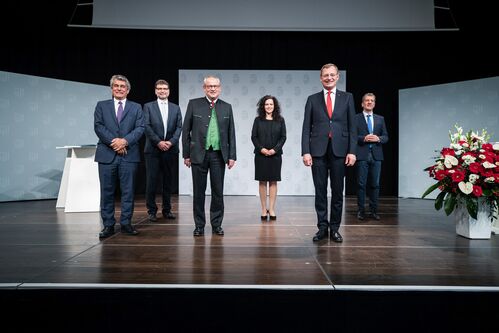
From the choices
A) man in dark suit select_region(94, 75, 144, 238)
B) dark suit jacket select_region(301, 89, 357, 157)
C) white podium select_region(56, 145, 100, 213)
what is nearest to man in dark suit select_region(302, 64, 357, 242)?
dark suit jacket select_region(301, 89, 357, 157)

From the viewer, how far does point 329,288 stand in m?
2.22

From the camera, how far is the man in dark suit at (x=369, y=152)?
5207mm

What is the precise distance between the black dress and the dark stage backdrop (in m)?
4.17

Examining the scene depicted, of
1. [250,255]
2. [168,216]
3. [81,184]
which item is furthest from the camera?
[81,184]

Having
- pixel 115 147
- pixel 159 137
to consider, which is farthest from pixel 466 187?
pixel 159 137

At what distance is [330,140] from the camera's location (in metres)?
3.63

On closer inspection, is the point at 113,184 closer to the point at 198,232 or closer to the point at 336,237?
the point at 198,232

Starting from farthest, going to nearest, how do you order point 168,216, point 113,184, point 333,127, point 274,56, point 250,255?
point 274,56, point 168,216, point 113,184, point 333,127, point 250,255

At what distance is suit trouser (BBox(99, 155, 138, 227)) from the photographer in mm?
3877

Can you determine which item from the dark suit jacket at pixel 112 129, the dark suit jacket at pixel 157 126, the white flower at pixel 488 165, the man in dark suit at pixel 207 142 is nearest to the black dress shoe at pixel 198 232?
the man in dark suit at pixel 207 142

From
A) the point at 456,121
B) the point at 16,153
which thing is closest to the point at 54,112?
the point at 16,153

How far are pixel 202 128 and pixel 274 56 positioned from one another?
5.47m

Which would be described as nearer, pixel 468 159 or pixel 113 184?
pixel 468 159

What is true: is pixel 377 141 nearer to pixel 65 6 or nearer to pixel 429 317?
pixel 429 317
